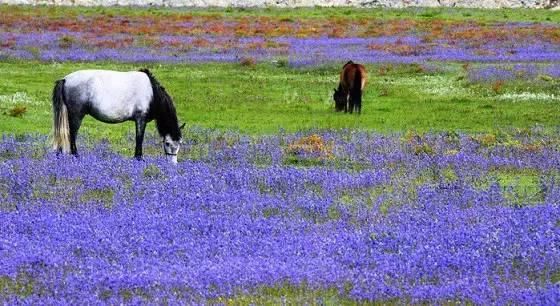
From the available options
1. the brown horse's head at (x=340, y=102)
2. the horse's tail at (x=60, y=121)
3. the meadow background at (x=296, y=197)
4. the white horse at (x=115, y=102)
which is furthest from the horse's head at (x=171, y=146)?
the brown horse's head at (x=340, y=102)

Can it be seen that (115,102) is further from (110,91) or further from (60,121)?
(60,121)

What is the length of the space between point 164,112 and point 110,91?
1193 mm

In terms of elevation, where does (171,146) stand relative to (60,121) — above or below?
below

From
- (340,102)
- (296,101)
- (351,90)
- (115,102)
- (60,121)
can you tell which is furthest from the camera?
(296,101)

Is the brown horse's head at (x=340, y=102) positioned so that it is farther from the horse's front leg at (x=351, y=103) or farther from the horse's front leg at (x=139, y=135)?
the horse's front leg at (x=139, y=135)

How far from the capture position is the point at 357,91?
29.8 m

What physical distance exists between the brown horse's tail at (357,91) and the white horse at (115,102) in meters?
11.1

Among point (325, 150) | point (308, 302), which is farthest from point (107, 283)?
point (325, 150)

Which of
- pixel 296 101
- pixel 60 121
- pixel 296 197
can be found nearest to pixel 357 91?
pixel 296 101

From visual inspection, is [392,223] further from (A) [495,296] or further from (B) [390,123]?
(B) [390,123]

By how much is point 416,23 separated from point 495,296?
6437cm

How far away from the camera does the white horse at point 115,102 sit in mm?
19406

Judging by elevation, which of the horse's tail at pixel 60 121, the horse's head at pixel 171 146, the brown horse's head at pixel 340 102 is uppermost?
the horse's tail at pixel 60 121

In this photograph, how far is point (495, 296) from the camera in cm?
980
